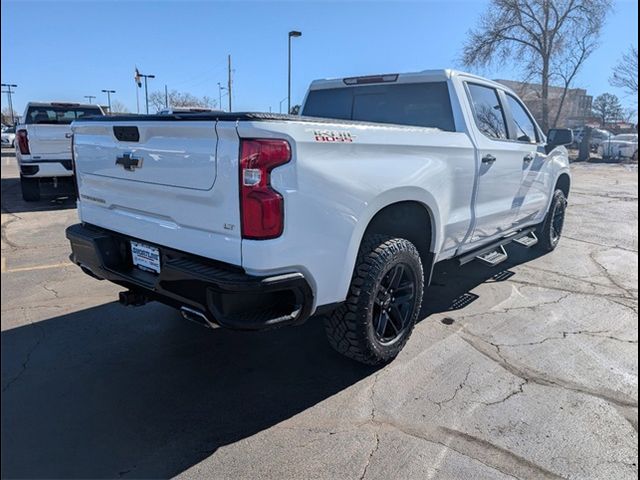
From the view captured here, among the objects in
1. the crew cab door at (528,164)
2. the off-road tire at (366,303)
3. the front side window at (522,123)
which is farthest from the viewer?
the front side window at (522,123)

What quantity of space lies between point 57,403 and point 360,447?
170 cm

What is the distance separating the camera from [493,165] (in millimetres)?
4477

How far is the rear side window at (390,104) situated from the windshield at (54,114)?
7.47 m

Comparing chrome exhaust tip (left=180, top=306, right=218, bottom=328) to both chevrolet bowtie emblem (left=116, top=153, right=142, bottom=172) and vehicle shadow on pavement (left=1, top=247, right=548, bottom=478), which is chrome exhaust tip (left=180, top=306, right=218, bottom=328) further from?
chevrolet bowtie emblem (left=116, top=153, right=142, bottom=172)

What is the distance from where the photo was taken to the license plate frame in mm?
2943

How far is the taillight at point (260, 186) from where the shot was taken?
94.0 inches

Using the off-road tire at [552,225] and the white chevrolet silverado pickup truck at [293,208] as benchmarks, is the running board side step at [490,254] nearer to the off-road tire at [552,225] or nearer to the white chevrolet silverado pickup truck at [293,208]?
the white chevrolet silverado pickup truck at [293,208]

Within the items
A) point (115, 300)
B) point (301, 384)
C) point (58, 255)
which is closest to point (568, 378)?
point (301, 384)

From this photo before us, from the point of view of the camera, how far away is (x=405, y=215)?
12.0 ft

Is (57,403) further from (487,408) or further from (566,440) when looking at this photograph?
(566,440)

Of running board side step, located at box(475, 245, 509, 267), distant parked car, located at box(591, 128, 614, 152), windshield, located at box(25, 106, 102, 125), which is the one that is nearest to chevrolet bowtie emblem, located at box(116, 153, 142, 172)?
running board side step, located at box(475, 245, 509, 267)

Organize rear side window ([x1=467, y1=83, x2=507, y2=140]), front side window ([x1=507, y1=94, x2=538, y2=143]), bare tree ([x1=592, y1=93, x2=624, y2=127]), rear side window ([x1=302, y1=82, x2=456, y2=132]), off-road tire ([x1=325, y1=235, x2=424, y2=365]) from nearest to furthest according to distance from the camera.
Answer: off-road tire ([x1=325, y1=235, x2=424, y2=365]) → rear side window ([x1=302, y1=82, x2=456, y2=132]) → rear side window ([x1=467, y1=83, x2=507, y2=140]) → front side window ([x1=507, y1=94, x2=538, y2=143]) → bare tree ([x1=592, y1=93, x2=624, y2=127])

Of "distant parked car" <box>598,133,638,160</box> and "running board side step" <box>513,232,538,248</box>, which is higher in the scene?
"distant parked car" <box>598,133,638,160</box>

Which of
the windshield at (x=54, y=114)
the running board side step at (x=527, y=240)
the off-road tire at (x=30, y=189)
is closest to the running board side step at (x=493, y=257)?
the running board side step at (x=527, y=240)
